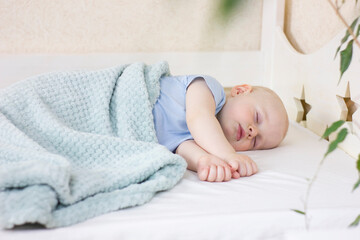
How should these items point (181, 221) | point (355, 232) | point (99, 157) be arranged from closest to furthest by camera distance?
point (355, 232), point (181, 221), point (99, 157)

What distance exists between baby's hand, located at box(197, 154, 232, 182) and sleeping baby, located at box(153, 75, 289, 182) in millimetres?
75

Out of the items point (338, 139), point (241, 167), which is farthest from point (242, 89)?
point (338, 139)

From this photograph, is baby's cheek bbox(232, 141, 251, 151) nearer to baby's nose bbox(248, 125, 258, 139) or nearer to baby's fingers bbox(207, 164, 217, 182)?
baby's nose bbox(248, 125, 258, 139)

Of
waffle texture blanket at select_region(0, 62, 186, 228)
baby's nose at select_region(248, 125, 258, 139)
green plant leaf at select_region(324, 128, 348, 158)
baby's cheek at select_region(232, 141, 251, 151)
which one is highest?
green plant leaf at select_region(324, 128, 348, 158)

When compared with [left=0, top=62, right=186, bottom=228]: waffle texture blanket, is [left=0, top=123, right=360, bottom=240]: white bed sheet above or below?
below

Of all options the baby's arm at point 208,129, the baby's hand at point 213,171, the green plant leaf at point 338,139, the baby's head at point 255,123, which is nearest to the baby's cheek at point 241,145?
the baby's head at point 255,123

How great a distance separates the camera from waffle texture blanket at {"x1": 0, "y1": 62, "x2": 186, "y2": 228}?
2.35ft

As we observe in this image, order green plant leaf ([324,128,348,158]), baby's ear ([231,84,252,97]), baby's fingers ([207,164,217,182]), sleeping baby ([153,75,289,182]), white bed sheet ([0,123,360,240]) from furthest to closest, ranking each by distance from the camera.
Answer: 1. baby's ear ([231,84,252,97])
2. sleeping baby ([153,75,289,182])
3. baby's fingers ([207,164,217,182])
4. white bed sheet ([0,123,360,240])
5. green plant leaf ([324,128,348,158])

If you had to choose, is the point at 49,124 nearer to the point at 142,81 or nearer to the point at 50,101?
the point at 50,101

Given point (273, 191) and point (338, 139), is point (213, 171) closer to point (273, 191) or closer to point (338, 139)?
point (273, 191)

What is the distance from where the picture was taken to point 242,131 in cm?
115

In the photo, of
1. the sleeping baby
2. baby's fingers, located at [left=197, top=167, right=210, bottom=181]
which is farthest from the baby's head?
baby's fingers, located at [left=197, top=167, right=210, bottom=181]

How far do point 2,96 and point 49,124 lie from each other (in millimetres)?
165

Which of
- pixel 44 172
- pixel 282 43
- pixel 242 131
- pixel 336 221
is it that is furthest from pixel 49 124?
pixel 282 43
